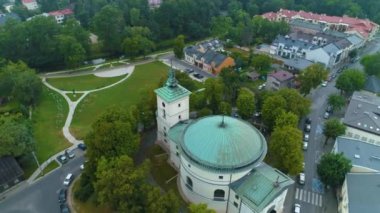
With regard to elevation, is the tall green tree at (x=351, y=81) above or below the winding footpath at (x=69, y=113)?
above

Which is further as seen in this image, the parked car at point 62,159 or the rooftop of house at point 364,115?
the rooftop of house at point 364,115

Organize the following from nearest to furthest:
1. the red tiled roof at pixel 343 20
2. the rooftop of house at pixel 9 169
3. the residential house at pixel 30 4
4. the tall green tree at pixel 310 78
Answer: the rooftop of house at pixel 9 169 → the tall green tree at pixel 310 78 → the red tiled roof at pixel 343 20 → the residential house at pixel 30 4

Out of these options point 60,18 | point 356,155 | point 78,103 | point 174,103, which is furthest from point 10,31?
point 356,155

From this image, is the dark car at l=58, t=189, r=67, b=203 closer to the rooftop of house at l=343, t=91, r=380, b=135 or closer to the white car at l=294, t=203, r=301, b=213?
the white car at l=294, t=203, r=301, b=213

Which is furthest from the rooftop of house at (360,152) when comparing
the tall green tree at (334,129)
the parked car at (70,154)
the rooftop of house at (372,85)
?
the parked car at (70,154)

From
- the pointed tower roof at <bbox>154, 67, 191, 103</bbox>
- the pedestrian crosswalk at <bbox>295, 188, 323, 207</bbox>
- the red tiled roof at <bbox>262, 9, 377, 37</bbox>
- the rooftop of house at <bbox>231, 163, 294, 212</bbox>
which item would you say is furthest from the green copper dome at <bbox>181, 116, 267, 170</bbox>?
the red tiled roof at <bbox>262, 9, 377, 37</bbox>

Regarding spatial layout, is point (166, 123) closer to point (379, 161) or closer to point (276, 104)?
point (276, 104)

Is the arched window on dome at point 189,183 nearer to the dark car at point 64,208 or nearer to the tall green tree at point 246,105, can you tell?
the dark car at point 64,208
